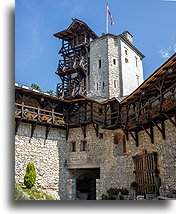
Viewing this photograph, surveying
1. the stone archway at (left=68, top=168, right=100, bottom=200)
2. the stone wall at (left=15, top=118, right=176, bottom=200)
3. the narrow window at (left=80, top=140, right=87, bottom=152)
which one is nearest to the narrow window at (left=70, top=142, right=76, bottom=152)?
the stone wall at (left=15, top=118, right=176, bottom=200)

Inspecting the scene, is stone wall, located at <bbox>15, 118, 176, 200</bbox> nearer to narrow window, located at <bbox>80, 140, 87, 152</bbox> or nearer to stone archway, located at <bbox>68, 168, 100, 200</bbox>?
stone archway, located at <bbox>68, 168, 100, 200</bbox>

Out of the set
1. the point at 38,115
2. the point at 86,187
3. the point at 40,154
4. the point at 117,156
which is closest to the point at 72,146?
the point at 40,154

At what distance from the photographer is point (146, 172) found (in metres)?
10.9

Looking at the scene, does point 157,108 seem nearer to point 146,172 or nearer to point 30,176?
point 146,172

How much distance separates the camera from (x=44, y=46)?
29.1 ft

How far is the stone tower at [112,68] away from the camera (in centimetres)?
2041

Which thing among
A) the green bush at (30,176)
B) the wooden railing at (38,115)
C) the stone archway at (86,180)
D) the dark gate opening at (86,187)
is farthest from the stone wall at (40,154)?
the dark gate opening at (86,187)

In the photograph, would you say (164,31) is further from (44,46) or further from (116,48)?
(116,48)

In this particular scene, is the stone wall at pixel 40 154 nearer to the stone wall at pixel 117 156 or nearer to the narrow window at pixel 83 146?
the stone wall at pixel 117 156

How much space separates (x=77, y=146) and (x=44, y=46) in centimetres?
835

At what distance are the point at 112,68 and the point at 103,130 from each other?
7734 millimetres

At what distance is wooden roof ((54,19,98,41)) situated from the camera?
23.1 meters

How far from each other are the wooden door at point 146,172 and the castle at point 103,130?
0.02 metres

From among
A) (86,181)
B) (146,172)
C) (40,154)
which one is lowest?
(86,181)
